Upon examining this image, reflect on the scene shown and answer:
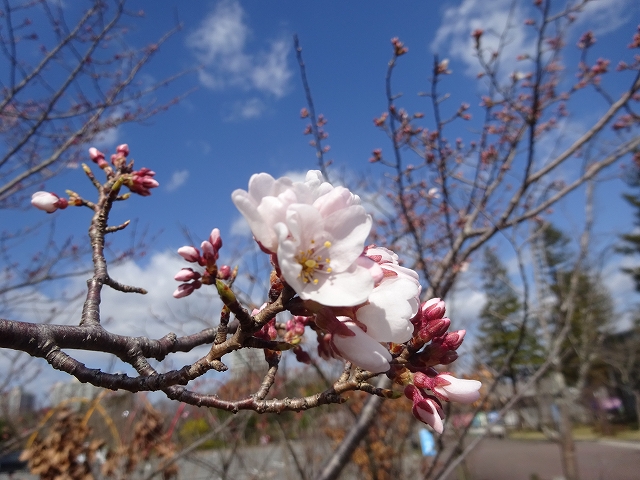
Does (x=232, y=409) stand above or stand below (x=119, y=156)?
below

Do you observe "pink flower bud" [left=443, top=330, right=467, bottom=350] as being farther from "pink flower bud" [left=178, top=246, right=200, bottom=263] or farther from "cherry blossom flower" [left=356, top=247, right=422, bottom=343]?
"pink flower bud" [left=178, top=246, right=200, bottom=263]

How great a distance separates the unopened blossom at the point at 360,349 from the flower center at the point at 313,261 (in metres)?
0.11

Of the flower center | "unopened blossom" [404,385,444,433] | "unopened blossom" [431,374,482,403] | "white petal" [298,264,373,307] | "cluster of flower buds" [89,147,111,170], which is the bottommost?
"unopened blossom" [404,385,444,433]

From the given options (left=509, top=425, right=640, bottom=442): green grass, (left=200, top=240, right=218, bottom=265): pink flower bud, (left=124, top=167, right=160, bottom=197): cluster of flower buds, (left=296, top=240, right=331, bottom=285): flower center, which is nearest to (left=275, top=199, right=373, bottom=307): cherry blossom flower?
(left=296, top=240, right=331, bottom=285): flower center

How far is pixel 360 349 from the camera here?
780 mm

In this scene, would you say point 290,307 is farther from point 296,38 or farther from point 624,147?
point 624,147

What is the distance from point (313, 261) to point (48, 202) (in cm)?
129

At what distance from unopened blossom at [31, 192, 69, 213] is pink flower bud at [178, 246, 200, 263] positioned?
0.78 m

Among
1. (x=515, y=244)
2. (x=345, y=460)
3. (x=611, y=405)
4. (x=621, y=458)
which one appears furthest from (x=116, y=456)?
(x=611, y=405)

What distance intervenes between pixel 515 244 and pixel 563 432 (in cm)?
679

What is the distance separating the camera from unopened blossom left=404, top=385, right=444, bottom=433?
90 centimetres

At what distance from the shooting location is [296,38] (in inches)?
125

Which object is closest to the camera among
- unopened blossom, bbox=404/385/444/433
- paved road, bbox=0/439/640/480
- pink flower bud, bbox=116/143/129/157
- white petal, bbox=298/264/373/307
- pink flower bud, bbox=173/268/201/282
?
white petal, bbox=298/264/373/307

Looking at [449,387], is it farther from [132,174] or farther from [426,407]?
[132,174]
